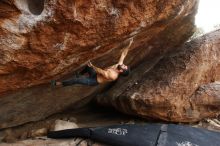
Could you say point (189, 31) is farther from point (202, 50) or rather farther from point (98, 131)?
point (98, 131)

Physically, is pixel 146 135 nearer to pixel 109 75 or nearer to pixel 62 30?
pixel 109 75

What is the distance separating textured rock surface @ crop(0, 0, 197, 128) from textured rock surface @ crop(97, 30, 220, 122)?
4.58 ft

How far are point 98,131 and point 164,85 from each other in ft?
8.57

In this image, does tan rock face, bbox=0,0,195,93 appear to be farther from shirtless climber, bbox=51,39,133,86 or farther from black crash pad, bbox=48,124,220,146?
black crash pad, bbox=48,124,220,146

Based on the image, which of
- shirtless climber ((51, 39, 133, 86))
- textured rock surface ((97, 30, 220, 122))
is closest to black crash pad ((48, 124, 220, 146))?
textured rock surface ((97, 30, 220, 122))

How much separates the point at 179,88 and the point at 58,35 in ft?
15.9

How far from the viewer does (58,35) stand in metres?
6.62

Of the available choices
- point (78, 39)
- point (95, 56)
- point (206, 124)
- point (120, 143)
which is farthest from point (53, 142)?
point (206, 124)

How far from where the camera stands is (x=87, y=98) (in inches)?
444

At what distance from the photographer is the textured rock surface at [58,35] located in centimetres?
612

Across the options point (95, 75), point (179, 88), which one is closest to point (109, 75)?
point (95, 75)

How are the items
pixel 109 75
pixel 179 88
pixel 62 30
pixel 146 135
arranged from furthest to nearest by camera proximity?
pixel 179 88 → pixel 146 135 → pixel 109 75 → pixel 62 30

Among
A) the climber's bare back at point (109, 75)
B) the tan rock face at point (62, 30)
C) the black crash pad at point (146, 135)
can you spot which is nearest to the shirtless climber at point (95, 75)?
the climber's bare back at point (109, 75)


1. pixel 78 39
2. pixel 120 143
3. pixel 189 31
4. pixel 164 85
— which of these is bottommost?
pixel 120 143
